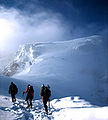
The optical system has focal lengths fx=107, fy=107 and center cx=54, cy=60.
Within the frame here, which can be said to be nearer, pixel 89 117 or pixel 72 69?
pixel 89 117

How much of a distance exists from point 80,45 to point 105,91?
3861 centimetres

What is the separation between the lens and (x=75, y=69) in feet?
175

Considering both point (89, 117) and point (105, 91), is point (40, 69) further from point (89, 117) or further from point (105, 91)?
point (89, 117)

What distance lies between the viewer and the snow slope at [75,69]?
36.8 meters

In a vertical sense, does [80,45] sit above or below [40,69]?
above

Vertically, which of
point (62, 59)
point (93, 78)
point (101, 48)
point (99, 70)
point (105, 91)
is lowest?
point (105, 91)

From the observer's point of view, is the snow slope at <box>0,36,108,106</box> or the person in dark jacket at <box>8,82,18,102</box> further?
the snow slope at <box>0,36,108,106</box>

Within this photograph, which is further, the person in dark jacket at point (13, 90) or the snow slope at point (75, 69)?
the snow slope at point (75, 69)

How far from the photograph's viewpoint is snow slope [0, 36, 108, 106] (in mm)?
36781

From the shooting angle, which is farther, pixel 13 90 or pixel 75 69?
pixel 75 69

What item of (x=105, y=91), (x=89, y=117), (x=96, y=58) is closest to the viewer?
(x=89, y=117)

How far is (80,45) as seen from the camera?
249 feet

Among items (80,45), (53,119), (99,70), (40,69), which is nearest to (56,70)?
(40,69)

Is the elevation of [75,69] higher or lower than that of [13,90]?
higher
